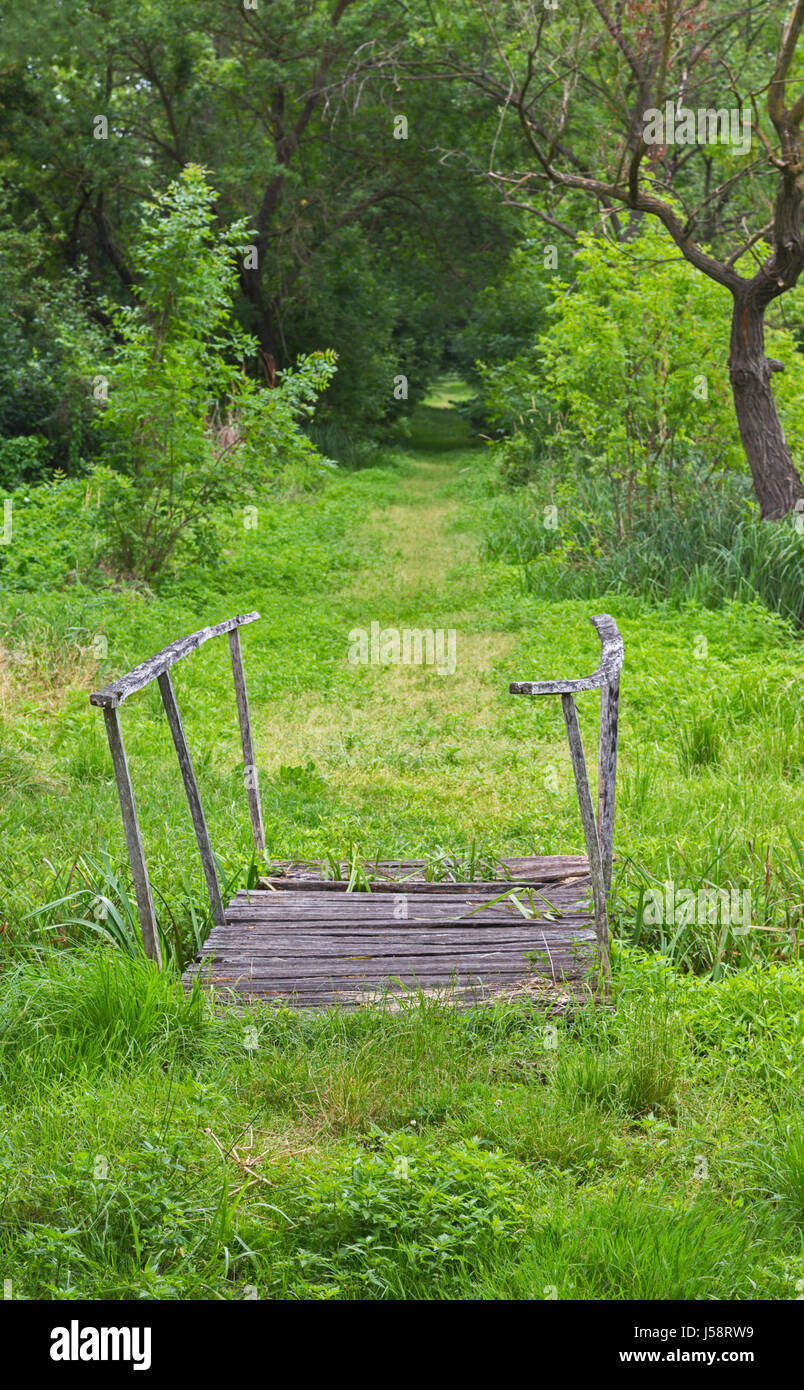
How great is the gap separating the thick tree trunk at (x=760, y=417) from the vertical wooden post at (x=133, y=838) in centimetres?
818

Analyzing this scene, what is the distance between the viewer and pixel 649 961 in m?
4.45

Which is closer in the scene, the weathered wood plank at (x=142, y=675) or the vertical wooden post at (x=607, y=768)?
the weathered wood plank at (x=142, y=675)

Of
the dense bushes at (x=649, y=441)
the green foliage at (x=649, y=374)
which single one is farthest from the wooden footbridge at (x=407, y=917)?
the green foliage at (x=649, y=374)

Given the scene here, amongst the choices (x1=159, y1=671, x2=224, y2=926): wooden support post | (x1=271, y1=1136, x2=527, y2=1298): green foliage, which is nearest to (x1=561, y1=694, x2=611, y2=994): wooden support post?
(x1=271, y1=1136, x2=527, y2=1298): green foliage

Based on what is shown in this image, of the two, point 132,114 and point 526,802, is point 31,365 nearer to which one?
point 132,114

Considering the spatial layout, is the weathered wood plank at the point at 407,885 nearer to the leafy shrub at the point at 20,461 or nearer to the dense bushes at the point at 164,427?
the dense bushes at the point at 164,427

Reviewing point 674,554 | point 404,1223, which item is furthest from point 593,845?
point 674,554

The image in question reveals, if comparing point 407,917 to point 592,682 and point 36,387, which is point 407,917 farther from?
point 36,387

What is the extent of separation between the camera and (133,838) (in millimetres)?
3988

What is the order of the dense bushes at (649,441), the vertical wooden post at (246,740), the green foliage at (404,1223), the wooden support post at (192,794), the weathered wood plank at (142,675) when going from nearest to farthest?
the green foliage at (404,1223) < the weathered wood plank at (142,675) < the wooden support post at (192,794) < the vertical wooden post at (246,740) < the dense bushes at (649,441)

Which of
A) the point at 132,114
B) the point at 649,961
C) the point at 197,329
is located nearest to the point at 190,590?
the point at 197,329

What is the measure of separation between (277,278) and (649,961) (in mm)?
22824

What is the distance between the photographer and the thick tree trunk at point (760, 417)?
35.2ft
